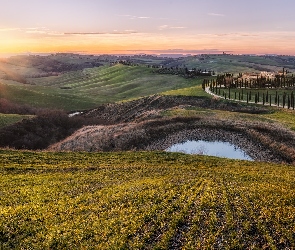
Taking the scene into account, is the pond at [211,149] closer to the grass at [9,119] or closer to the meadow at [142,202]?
the meadow at [142,202]

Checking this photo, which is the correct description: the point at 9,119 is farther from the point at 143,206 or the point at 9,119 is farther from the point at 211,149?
the point at 143,206

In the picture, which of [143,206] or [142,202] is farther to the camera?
[142,202]

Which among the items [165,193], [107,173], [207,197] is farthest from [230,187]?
[107,173]

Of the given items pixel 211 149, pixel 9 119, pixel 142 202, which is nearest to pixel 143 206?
pixel 142 202

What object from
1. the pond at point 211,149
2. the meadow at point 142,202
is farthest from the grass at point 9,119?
the pond at point 211,149

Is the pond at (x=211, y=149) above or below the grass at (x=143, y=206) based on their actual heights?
below

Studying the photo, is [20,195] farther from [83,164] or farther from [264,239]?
[264,239]

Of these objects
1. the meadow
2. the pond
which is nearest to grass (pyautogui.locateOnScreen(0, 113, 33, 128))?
the meadow
